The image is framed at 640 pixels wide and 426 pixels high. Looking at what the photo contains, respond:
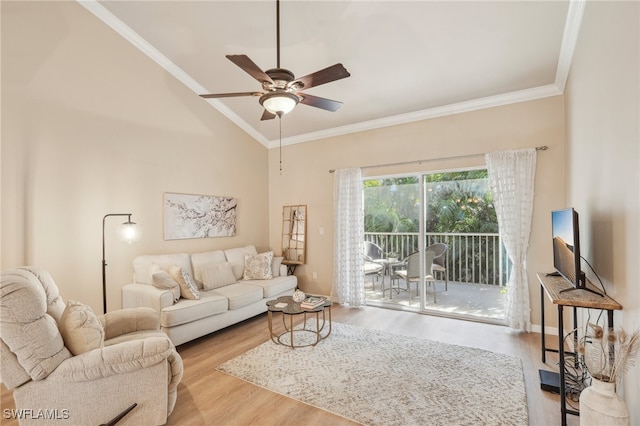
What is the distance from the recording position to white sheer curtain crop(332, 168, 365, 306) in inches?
186

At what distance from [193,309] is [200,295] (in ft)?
1.21

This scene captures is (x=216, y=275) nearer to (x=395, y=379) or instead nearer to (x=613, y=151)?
(x=395, y=379)

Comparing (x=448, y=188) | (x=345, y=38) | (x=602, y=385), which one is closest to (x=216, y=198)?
(x=345, y=38)

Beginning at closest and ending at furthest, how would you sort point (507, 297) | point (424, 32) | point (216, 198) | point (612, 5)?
point (612, 5), point (424, 32), point (507, 297), point (216, 198)

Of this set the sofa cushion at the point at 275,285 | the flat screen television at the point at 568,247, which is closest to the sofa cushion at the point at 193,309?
the sofa cushion at the point at 275,285

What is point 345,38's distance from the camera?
3.12m

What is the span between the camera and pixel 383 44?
3.12m

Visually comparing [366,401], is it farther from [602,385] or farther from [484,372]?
[602,385]

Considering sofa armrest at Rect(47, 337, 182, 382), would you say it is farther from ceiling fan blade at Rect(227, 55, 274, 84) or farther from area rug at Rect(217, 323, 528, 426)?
ceiling fan blade at Rect(227, 55, 274, 84)

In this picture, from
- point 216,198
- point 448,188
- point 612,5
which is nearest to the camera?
point 612,5

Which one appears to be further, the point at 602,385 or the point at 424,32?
the point at 424,32

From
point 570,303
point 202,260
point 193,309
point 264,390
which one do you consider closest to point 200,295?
point 193,309

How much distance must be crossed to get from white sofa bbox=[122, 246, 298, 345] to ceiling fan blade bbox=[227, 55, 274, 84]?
241 cm

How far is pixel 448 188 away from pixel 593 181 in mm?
2012
